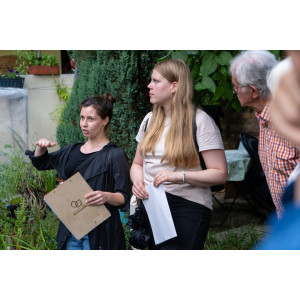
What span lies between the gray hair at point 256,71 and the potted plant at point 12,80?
15.6ft

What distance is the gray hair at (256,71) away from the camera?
7.47 feet

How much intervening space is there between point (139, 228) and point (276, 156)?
0.88 metres

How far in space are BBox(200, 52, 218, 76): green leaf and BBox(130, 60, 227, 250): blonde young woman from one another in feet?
1.55

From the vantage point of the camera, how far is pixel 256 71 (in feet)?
7.48

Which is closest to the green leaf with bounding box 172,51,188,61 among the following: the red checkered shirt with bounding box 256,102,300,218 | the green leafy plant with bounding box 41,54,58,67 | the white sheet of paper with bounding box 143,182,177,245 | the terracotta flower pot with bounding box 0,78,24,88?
the red checkered shirt with bounding box 256,102,300,218

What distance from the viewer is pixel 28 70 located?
7.03m

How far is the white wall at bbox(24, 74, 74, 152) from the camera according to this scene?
6.55 metres

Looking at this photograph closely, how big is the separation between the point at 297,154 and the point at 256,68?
51 centimetres

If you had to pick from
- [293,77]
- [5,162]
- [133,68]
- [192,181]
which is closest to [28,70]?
[5,162]

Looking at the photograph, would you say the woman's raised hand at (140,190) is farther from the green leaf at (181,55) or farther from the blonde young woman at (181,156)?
the green leaf at (181,55)

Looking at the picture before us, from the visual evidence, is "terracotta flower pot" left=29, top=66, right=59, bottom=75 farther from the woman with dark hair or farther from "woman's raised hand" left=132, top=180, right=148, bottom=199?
"woman's raised hand" left=132, top=180, right=148, bottom=199

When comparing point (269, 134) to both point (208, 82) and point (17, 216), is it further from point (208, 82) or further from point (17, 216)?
point (17, 216)

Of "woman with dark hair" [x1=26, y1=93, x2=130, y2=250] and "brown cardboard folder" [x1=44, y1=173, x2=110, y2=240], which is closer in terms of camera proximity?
"brown cardboard folder" [x1=44, y1=173, x2=110, y2=240]

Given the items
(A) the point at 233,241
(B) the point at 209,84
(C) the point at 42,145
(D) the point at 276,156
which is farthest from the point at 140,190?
(A) the point at 233,241
